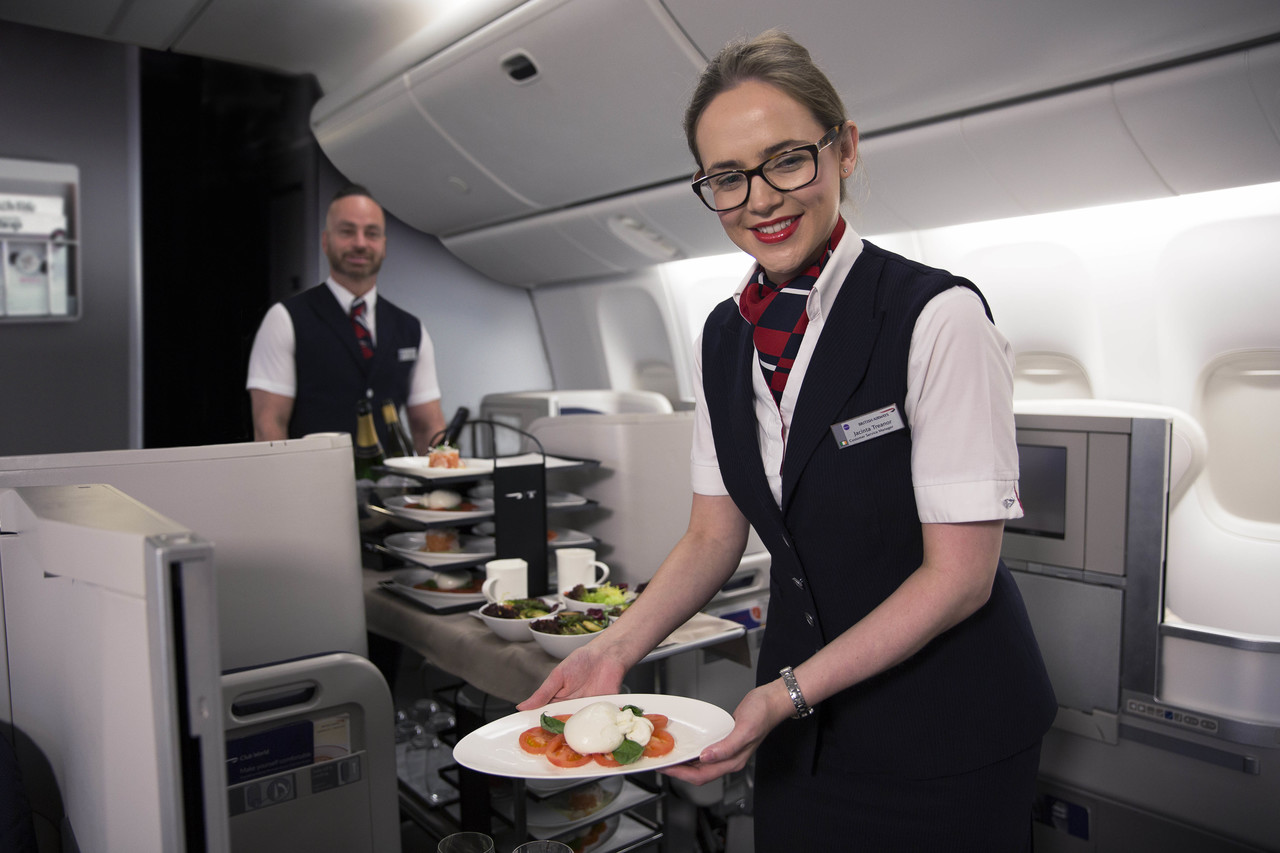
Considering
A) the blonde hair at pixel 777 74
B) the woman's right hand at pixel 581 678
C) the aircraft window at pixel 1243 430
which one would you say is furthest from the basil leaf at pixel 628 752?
the aircraft window at pixel 1243 430

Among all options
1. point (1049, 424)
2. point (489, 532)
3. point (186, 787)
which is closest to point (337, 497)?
point (489, 532)

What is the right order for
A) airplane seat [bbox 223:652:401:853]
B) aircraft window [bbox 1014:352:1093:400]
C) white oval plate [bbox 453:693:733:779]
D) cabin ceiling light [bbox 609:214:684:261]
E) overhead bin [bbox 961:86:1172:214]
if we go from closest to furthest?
white oval plate [bbox 453:693:733:779] → airplane seat [bbox 223:652:401:853] → overhead bin [bbox 961:86:1172:214] → aircraft window [bbox 1014:352:1093:400] → cabin ceiling light [bbox 609:214:684:261]

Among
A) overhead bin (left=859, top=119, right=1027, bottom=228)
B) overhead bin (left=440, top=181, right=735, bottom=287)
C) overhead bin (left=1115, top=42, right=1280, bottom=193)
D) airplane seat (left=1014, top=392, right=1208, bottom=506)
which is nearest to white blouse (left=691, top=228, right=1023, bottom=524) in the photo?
airplane seat (left=1014, top=392, right=1208, bottom=506)

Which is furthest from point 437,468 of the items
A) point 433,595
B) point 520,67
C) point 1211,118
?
point 1211,118

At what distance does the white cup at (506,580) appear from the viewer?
2030mm

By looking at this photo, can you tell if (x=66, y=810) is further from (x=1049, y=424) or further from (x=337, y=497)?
(x=1049, y=424)

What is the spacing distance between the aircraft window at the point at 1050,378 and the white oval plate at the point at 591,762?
2.74m

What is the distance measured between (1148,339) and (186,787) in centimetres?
336

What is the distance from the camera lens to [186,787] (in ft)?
1.96

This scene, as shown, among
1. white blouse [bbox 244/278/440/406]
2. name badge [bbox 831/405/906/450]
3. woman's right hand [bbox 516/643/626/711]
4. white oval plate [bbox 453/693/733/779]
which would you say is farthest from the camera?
white blouse [bbox 244/278/440/406]

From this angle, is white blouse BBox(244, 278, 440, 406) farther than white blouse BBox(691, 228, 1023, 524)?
Yes

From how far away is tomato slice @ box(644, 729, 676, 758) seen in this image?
110 cm

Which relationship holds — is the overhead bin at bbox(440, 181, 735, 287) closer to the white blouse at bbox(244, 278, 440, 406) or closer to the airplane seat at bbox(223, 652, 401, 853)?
the white blouse at bbox(244, 278, 440, 406)

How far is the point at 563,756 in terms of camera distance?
1070 mm
